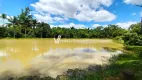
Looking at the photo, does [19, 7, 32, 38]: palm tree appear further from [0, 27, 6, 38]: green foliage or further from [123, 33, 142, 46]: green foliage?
[123, 33, 142, 46]: green foliage

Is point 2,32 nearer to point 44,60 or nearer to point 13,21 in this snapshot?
point 13,21

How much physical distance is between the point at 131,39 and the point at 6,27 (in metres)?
36.7

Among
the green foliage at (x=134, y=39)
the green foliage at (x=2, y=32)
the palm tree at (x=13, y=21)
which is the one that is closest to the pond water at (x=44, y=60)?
the green foliage at (x=134, y=39)

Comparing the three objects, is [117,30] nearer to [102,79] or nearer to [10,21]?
[10,21]

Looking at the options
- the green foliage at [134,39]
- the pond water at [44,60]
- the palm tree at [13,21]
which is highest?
the palm tree at [13,21]

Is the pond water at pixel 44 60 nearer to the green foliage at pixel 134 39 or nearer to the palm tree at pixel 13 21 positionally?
the green foliage at pixel 134 39

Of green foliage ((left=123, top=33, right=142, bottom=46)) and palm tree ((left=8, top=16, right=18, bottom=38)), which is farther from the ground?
palm tree ((left=8, top=16, right=18, bottom=38))

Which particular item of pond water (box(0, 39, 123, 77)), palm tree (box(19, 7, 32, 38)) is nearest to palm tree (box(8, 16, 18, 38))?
palm tree (box(19, 7, 32, 38))

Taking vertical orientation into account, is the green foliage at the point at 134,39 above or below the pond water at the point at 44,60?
above

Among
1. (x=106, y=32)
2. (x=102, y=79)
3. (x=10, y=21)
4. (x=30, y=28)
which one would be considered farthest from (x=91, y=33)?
(x=102, y=79)

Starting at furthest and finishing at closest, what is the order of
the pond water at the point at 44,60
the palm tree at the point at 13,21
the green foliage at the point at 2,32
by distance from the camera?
the palm tree at the point at 13,21, the green foliage at the point at 2,32, the pond water at the point at 44,60

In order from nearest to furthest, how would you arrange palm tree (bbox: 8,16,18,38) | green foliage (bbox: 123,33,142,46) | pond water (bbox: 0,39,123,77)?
pond water (bbox: 0,39,123,77)
green foliage (bbox: 123,33,142,46)
palm tree (bbox: 8,16,18,38)

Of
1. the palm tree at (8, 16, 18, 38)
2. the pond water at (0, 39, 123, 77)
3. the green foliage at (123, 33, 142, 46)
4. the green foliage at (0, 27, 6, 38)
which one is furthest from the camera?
the palm tree at (8, 16, 18, 38)

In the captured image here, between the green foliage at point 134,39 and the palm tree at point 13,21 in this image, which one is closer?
the green foliage at point 134,39
